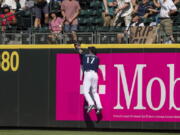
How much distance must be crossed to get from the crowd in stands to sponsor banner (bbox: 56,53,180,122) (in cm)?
58

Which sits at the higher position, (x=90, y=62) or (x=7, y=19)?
(x=7, y=19)

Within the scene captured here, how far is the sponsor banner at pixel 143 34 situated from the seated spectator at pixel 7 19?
3.48 metres

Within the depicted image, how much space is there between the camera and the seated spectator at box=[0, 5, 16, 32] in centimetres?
1723

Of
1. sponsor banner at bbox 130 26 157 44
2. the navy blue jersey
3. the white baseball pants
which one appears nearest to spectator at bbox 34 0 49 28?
the navy blue jersey

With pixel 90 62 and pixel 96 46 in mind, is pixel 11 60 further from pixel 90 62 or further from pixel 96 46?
→ pixel 96 46

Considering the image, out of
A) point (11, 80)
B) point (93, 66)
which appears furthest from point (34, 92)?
point (93, 66)

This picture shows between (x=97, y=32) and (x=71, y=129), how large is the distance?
8.24ft

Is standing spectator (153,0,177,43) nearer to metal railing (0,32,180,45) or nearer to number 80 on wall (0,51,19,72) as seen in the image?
metal railing (0,32,180,45)

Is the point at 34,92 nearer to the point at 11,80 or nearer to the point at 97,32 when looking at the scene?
the point at 11,80

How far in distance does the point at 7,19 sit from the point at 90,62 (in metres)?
3.23

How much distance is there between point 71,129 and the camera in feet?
53.4

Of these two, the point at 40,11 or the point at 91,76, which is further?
the point at 40,11

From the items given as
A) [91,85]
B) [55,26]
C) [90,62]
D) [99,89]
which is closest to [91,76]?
[91,85]

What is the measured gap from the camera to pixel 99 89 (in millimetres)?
15930
